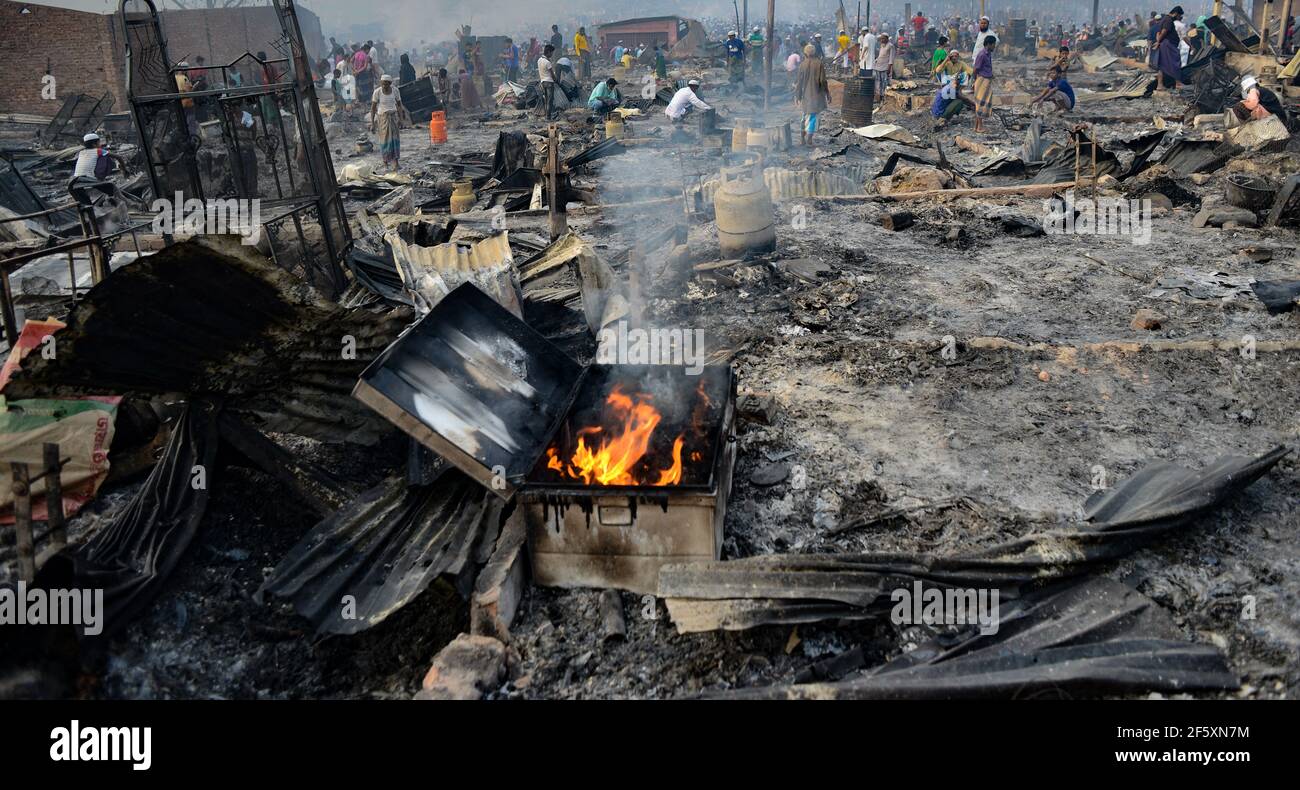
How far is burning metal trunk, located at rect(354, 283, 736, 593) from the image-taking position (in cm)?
458

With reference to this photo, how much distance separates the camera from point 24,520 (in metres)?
3.72

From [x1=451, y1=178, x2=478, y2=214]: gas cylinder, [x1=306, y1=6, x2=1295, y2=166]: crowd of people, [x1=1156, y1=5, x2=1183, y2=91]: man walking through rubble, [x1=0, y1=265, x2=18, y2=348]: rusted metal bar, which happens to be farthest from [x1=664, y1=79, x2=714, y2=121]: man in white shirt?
[x1=1156, y1=5, x2=1183, y2=91]: man walking through rubble

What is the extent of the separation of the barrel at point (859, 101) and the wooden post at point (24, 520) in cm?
1980

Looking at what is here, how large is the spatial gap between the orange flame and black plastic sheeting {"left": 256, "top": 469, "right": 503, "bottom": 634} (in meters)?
0.57

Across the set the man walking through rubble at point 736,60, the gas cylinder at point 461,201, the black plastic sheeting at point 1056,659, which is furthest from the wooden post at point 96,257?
the man walking through rubble at point 736,60

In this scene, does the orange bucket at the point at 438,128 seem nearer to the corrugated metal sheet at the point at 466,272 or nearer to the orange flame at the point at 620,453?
the corrugated metal sheet at the point at 466,272

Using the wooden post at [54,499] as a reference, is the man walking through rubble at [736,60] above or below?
above

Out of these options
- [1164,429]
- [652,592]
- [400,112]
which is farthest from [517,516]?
[400,112]

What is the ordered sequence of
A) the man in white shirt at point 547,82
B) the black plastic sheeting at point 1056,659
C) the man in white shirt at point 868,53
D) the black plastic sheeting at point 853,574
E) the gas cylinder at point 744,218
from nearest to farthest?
the black plastic sheeting at point 1056,659, the black plastic sheeting at point 853,574, the gas cylinder at point 744,218, the man in white shirt at point 868,53, the man in white shirt at point 547,82

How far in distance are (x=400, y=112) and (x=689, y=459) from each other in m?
25.3

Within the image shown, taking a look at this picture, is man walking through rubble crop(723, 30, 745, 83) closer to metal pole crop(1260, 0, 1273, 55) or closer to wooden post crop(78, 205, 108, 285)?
metal pole crop(1260, 0, 1273, 55)

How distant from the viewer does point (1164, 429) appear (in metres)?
6.18

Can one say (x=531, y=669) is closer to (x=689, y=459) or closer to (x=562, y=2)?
(x=689, y=459)

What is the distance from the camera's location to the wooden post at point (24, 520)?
3.62m
